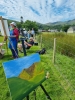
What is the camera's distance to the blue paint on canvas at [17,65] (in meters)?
2.11

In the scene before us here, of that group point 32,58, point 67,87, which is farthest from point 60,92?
point 32,58

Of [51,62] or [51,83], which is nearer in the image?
[51,83]

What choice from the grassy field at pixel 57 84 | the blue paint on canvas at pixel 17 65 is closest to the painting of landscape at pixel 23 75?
the blue paint on canvas at pixel 17 65

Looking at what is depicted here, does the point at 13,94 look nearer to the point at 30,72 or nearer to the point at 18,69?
the point at 18,69

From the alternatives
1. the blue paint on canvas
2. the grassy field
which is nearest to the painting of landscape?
the blue paint on canvas

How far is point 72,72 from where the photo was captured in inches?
221

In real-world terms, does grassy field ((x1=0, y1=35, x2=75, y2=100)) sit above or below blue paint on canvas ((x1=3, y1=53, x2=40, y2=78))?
below

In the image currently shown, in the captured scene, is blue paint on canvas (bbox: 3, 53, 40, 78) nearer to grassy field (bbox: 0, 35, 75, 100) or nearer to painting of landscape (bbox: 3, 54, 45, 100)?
painting of landscape (bbox: 3, 54, 45, 100)

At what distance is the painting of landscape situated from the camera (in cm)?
207

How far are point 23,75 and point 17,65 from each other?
0.17 meters

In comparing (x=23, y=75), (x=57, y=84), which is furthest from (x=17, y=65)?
(x=57, y=84)

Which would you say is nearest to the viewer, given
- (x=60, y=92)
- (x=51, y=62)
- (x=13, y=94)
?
(x=13, y=94)

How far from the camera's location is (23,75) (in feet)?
7.65

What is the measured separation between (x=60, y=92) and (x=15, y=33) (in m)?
3.25
